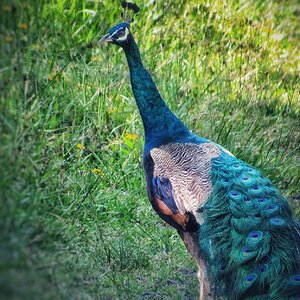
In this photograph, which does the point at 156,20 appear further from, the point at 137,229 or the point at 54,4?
the point at 137,229

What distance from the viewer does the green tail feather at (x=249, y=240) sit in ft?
12.7

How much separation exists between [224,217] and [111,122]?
2.03 m

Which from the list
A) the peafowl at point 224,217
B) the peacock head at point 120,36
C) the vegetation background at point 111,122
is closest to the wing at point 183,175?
the peafowl at point 224,217

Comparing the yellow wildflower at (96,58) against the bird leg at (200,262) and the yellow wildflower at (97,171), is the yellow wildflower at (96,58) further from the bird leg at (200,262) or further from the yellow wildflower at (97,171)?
the bird leg at (200,262)

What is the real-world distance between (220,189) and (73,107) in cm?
193

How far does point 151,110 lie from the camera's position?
189 inches

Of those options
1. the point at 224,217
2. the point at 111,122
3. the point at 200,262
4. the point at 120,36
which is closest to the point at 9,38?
the point at 224,217

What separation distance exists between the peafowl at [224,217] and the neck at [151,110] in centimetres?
1

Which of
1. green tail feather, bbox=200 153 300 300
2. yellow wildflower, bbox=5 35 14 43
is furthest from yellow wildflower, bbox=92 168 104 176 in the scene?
yellow wildflower, bbox=5 35 14 43

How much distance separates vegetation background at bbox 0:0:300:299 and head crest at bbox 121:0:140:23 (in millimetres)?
555

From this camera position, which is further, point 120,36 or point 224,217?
point 120,36

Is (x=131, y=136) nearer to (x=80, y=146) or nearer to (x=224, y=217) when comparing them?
(x=80, y=146)

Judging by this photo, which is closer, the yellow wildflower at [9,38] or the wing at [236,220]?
the yellow wildflower at [9,38]

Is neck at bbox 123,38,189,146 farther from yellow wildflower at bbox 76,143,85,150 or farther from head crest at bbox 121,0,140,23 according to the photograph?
yellow wildflower at bbox 76,143,85,150
